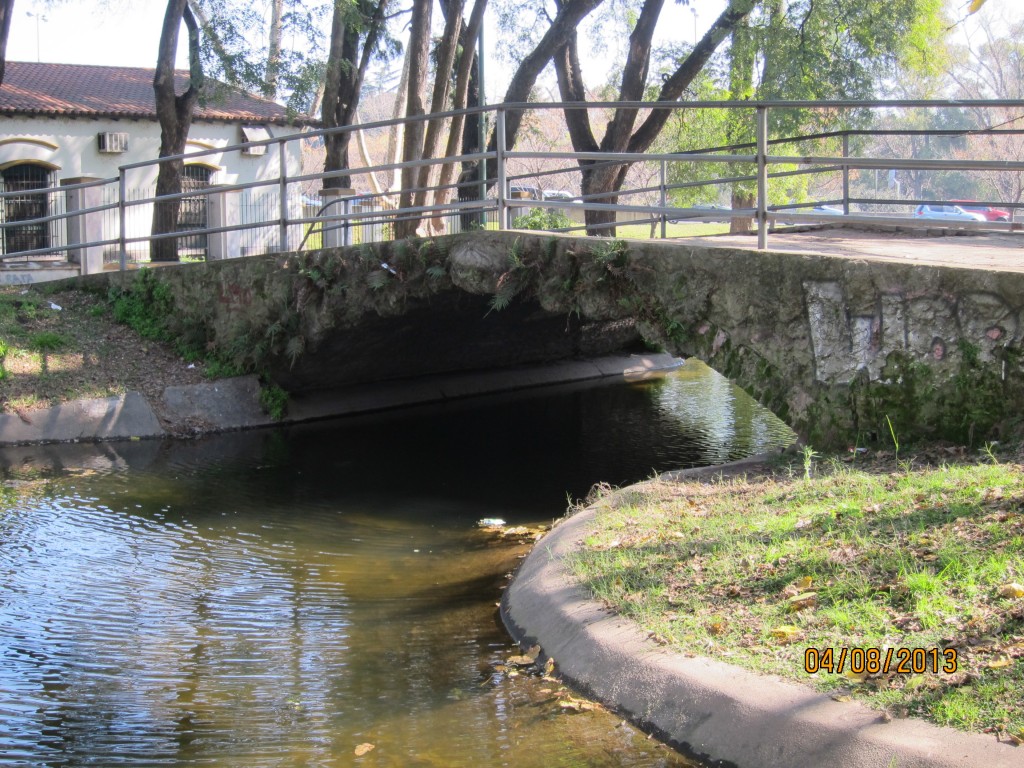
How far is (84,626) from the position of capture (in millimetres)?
7539

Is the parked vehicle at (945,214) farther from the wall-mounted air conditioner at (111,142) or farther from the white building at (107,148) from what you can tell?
the wall-mounted air conditioner at (111,142)

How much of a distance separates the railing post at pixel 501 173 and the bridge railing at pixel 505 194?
0.08ft

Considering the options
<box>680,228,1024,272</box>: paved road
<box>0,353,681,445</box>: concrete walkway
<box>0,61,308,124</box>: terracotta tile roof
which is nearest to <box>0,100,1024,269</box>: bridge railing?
<box>680,228,1024,272</box>: paved road

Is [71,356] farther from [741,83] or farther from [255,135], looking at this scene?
[255,135]

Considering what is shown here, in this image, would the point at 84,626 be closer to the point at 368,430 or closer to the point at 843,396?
the point at 843,396

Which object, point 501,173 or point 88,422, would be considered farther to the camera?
point 88,422

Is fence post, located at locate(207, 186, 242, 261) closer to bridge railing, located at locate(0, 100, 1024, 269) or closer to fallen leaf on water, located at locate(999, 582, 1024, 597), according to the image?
bridge railing, located at locate(0, 100, 1024, 269)

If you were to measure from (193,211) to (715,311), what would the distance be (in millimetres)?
22399

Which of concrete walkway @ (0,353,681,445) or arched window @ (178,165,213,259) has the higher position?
arched window @ (178,165,213,259)

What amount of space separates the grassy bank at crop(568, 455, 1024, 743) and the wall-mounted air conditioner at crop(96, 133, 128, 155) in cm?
2518

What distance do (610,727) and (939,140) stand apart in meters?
53.3

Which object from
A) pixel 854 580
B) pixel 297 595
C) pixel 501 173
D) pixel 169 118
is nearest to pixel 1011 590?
A: pixel 854 580

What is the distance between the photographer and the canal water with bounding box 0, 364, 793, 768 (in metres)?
5.63

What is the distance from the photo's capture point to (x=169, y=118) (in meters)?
20.7
